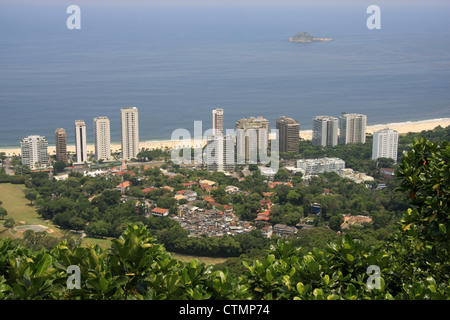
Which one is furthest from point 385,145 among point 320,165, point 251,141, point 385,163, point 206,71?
point 206,71

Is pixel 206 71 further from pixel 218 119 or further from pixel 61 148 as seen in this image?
pixel 61 148

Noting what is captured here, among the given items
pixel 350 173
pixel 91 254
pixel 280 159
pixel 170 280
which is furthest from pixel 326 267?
pixel 280 159

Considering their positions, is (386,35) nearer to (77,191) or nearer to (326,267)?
(77,191)

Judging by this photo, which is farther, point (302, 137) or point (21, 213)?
point (302, 137)

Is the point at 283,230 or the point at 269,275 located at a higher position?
the point at 269,275

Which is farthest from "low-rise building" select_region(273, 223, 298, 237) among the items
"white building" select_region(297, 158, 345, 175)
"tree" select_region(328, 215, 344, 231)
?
"white building" select_region(297, 158, 345, 175)

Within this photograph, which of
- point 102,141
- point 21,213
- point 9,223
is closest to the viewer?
point 9,223

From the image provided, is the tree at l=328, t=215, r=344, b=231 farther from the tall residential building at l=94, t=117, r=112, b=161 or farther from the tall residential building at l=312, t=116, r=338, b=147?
the tall residential building at l=94, t=117, r=112, b=161

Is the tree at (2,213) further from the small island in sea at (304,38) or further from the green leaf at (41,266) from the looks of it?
the small island in sea at (304,38)
